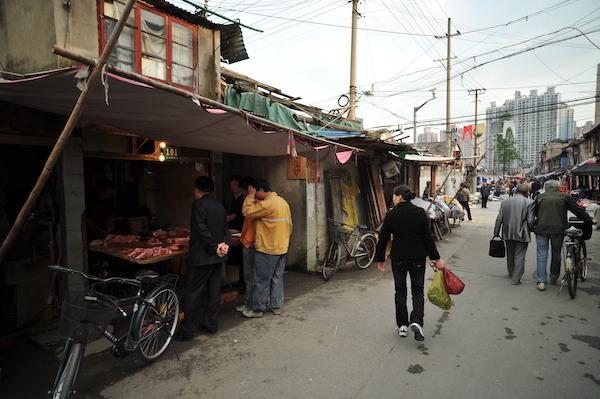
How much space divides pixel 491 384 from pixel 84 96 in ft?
14.5

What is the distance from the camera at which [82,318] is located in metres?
2.88

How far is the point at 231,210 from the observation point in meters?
6.65

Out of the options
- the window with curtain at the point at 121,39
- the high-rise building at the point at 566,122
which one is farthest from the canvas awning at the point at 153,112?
the high-rise building at the point at 566,122

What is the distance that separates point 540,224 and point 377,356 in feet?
14.8

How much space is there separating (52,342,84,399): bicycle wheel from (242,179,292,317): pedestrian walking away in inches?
101

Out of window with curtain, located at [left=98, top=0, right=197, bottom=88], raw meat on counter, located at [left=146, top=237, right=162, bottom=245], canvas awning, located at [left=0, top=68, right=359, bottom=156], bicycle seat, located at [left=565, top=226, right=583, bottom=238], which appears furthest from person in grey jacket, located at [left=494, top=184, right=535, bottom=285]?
window with curtain, located at [left=98, top=0, right=197, bottom=88]

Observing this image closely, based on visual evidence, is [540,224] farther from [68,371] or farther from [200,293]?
[68,371]

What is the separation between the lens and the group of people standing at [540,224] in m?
6.29

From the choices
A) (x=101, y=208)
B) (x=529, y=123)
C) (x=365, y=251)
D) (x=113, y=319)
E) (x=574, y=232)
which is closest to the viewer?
(x=113, y=319)

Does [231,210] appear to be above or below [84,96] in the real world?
below

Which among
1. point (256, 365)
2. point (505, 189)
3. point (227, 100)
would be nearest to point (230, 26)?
point (227, 100)

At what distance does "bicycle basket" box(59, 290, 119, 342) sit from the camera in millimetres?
2854

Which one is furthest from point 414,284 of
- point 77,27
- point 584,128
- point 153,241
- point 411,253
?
point 584,128

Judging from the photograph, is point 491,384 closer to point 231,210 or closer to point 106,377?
point 106,377
